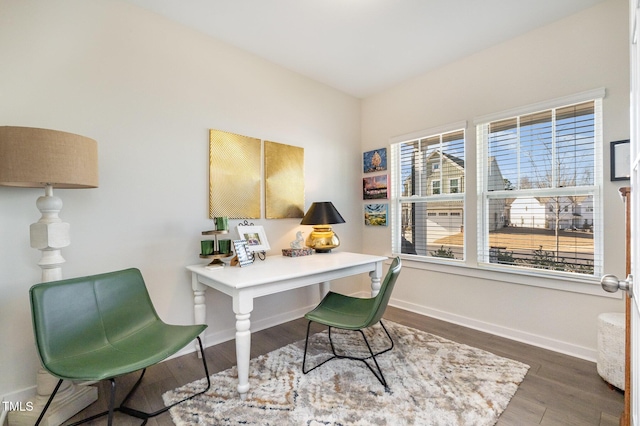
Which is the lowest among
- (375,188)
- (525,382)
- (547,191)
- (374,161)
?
(525,382)

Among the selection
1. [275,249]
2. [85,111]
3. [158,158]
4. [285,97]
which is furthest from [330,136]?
[85,111]

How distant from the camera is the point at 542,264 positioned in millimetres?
2529

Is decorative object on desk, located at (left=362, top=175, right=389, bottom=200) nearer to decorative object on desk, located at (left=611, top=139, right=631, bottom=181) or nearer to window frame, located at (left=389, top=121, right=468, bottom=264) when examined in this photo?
window frame, located at (left=389, top=121, right=468, bottom=264)

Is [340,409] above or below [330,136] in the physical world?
below

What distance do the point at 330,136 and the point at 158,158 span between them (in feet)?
6.33

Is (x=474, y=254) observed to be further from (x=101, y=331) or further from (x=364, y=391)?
(x=101, y=331)

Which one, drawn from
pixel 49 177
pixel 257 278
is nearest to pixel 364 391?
pixel 257 278

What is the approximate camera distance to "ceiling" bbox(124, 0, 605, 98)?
2.18m

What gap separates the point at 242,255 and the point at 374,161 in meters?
2.15

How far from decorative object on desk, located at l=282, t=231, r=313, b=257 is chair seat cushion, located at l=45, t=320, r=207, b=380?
45.7 inches

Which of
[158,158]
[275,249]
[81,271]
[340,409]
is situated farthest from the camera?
[275,249]


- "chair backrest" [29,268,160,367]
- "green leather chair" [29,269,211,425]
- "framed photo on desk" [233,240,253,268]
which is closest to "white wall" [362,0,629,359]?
"framed photo on desk" [233,240,253,268]

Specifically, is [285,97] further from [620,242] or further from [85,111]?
[620,242]

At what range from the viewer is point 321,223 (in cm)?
292
